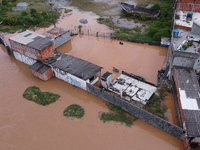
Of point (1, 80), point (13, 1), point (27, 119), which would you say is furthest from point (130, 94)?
point (13, 1)

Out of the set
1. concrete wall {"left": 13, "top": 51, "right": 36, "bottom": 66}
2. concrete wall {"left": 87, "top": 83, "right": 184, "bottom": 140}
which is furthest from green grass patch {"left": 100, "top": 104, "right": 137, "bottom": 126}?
concrete wall {"left": 13, "top": 51, "right": 36, "bottom": 66}

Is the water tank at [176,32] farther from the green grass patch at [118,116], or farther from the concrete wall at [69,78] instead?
the concrete wall at [69,78]

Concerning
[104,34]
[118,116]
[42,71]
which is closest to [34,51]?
[42,71]

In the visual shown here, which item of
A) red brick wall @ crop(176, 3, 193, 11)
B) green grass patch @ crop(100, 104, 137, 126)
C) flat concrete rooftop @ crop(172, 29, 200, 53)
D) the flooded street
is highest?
red brick wall @ crop(176, 3, 193, 11)

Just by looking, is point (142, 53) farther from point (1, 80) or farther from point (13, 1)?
point (13, 1)

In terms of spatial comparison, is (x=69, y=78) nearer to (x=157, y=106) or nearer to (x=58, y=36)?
(x=58, y=36)

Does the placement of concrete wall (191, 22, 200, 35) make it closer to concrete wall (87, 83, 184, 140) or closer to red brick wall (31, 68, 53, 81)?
concrete wall (87, 83, 184, 140)

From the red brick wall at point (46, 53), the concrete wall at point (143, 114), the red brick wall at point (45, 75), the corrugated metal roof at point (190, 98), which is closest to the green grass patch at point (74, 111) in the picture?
the concrete wall at point (143, 114)
